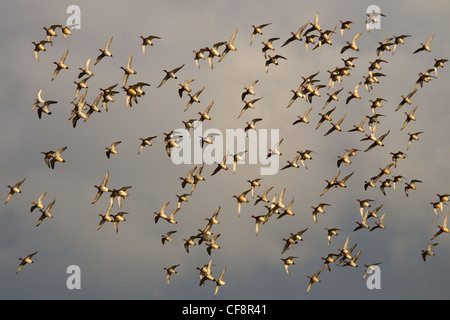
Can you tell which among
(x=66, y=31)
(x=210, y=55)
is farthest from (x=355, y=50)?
(x=66, y=31)

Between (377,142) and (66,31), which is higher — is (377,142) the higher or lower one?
the lower one

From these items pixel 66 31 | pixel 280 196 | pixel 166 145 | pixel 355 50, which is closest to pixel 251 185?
pixel 280 196

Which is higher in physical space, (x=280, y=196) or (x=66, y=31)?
(x=66, y=31)
